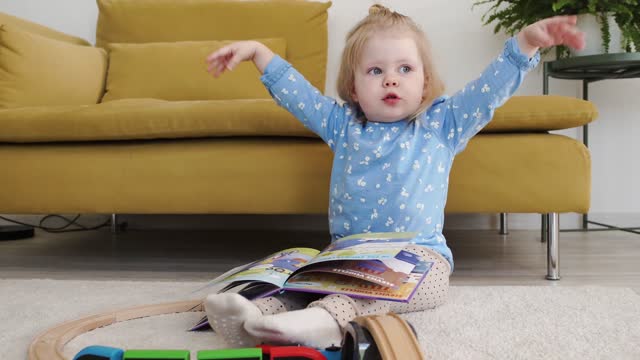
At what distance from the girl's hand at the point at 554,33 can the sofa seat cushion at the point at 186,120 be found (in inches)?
10.1

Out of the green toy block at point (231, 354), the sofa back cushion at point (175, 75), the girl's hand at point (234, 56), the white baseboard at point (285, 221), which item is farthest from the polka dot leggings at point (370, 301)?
the white baseboard at point (285, 221)

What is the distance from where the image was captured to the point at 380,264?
2.81 feet

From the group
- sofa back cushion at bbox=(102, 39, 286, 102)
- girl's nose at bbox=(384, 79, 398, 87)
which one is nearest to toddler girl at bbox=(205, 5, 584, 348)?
girl's nose at bbox=(384, 79, 398, 87)

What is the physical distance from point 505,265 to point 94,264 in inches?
39.8

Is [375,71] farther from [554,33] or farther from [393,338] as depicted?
[393,338]

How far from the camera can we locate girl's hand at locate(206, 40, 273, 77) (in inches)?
40.4

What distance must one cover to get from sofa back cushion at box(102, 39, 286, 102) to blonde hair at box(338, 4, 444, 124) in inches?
30.2

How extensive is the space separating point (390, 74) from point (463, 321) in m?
0.43

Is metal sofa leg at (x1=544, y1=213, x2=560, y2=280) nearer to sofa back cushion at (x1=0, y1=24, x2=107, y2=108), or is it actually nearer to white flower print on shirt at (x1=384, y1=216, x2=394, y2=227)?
white flower print on shirt at (x1=384, y1=216, x2=394, y2=227)

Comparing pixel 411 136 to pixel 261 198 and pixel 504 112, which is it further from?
pixel 261 198

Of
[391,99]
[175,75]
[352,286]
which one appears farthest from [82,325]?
[175,75]

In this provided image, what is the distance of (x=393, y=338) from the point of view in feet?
1.96

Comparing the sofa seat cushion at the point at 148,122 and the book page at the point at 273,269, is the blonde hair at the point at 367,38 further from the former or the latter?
the book page at the point at 273,269

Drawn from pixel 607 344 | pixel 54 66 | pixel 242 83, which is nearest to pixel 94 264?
pixel 54 66
